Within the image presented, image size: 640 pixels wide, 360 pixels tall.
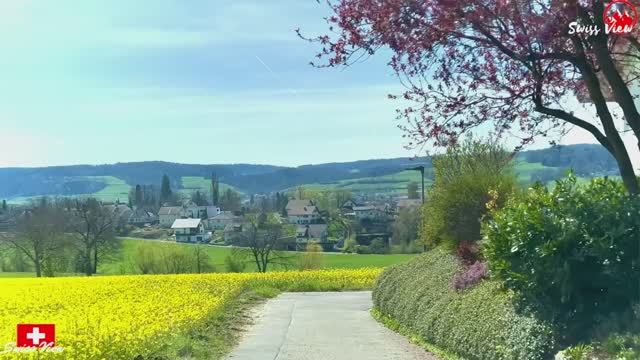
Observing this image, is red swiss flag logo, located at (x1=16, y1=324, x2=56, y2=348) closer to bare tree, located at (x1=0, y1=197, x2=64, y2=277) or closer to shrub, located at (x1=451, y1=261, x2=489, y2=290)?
shrub, located at (x1=451, y1=261, x2=489, y2=290)

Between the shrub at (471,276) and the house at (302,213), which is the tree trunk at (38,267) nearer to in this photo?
the house at (302,213)

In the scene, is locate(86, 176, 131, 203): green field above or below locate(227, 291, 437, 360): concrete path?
above

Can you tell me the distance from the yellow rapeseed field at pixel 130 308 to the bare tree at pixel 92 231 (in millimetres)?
27001

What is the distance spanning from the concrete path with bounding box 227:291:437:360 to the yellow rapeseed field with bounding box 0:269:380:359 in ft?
4.65

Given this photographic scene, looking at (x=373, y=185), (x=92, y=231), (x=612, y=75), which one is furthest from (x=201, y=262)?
(x=373, y=185)

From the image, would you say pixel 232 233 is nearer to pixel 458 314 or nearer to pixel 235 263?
pixel 235 263

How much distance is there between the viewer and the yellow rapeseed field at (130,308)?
1202 centimetres

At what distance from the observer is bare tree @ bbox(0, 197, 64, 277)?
58031 mm

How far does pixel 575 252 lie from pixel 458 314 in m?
4.79

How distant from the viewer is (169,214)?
9131 centimetres

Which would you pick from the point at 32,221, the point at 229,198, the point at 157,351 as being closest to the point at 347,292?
the point at 157,351

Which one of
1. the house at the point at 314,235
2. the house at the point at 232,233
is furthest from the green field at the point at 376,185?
the house at the point at 232,233

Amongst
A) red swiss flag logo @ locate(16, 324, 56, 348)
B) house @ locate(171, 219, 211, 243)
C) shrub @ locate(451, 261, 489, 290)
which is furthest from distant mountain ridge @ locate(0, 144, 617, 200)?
red swiss flag logo @ locate(16, 324, 56, 348)

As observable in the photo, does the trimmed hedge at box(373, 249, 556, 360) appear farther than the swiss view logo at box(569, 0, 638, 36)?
Yes
